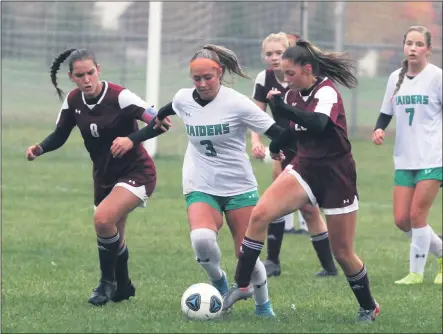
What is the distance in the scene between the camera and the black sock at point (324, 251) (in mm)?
10281

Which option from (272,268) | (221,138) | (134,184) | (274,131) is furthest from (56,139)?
(272,268)

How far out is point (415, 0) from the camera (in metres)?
23.7

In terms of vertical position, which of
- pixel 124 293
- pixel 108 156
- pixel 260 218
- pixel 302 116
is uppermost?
pixel 302 116

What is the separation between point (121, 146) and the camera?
805 cm

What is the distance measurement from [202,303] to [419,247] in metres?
3.15

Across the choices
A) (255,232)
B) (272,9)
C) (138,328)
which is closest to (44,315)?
(138,328)

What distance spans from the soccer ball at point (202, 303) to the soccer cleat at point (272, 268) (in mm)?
2535

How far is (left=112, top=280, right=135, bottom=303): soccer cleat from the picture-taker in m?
8.55

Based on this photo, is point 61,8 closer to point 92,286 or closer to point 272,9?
point 272,9

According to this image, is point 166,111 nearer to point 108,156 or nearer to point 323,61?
point 108,156

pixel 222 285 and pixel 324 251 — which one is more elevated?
pixel 222 285

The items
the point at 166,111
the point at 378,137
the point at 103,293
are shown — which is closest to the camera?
the point at 166,111

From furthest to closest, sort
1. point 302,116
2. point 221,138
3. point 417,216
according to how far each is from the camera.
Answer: point 417,216, point 221,138, point 302,116

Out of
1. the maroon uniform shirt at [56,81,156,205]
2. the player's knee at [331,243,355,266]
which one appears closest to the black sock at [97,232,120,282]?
the maroon uniform shirt at [56,81,156,205]
